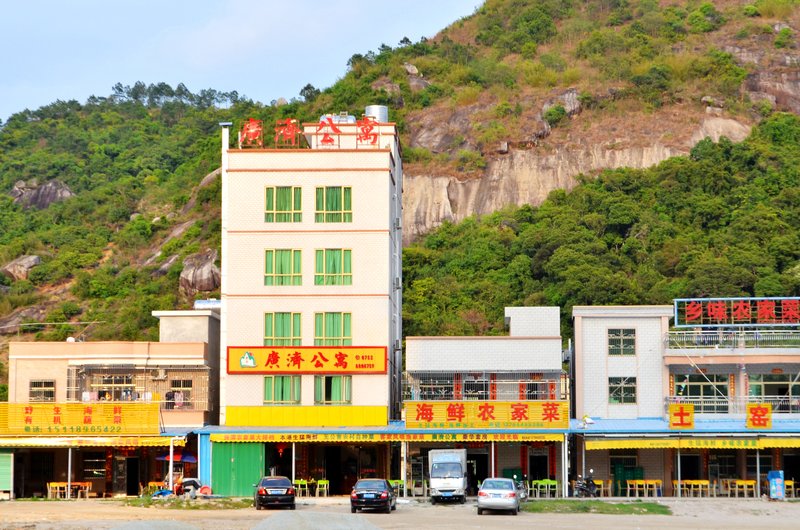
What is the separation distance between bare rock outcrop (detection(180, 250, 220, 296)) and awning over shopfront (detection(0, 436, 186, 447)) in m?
58.7

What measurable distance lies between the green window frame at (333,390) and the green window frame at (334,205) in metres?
7.06

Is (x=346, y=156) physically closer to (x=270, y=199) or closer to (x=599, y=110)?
→ (x=270, y=199)

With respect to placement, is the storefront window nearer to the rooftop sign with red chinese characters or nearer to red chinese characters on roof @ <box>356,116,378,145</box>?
the rooftop sign with red chinese characters

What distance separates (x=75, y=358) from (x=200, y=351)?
18.7ft

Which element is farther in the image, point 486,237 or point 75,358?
point 486,237

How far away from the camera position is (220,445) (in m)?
50.2

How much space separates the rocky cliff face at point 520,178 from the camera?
126m

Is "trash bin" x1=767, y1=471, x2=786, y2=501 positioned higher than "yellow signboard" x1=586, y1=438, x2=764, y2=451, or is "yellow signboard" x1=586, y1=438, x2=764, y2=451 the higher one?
"yellow signboard" x1=586, y1=438, x2=764, y2=451

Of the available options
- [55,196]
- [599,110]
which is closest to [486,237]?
[599,110]

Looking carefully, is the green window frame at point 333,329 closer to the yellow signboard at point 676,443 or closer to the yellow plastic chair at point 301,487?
the yellow plastic chair at point 301,487

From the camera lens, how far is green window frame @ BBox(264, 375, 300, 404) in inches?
2096

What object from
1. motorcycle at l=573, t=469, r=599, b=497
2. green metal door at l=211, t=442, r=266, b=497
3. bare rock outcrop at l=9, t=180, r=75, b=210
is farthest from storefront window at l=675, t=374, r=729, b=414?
bare rock outcrop at l=9, t=180, r=75, b=210

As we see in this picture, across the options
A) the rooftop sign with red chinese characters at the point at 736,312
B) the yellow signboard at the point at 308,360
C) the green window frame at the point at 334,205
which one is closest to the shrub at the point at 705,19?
the rooftop sign with red chinese characters at the point at 736,312

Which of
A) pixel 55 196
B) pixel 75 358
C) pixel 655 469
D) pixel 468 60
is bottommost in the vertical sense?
pixel 655 469
